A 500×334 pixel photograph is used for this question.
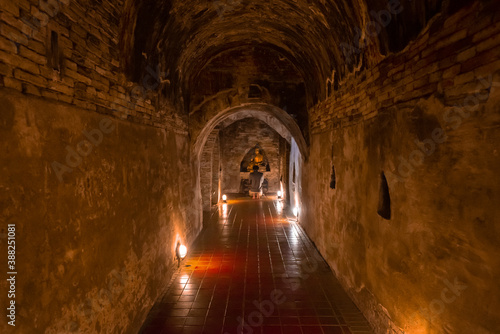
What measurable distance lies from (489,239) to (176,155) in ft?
16.6

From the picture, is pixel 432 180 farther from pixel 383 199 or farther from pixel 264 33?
pixel 264 33

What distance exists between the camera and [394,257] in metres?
3.09

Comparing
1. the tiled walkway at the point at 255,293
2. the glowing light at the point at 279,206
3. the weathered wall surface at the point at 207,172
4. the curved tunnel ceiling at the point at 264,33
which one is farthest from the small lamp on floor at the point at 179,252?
the glowing light at the point at 279,206

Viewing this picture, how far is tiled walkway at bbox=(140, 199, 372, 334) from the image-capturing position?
12.7 feet

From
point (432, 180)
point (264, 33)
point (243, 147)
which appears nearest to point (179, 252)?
point (432, 180)

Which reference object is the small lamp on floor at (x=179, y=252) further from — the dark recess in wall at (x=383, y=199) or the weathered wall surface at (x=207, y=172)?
the weathered wall surface at (x=207, y=172)

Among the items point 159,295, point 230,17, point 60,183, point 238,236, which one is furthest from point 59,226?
point 238,236

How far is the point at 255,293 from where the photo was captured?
15.5 ft

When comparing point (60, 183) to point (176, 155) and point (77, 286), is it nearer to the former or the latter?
point (77, 286)

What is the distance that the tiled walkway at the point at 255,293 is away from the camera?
3885 mm

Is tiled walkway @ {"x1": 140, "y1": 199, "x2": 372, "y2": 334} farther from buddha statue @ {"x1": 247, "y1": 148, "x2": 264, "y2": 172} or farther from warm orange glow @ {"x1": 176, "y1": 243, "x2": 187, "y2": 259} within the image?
buddha statue @ {"x1": 247, "y1": 148, "x2": 264, "y2": 172}

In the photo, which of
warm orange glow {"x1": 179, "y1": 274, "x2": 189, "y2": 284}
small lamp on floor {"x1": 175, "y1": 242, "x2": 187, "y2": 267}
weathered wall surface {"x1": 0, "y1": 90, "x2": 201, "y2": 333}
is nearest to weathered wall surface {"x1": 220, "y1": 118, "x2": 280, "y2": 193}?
small lamp on floor {"x1": 175, "y1": 242, "x2": 187, "y2": 267}

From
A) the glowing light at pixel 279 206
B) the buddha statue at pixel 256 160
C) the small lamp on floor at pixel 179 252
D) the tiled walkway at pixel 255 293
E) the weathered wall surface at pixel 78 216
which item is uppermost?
the buddha statue at pixel 256 160

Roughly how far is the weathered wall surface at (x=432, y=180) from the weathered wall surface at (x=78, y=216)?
296cm
